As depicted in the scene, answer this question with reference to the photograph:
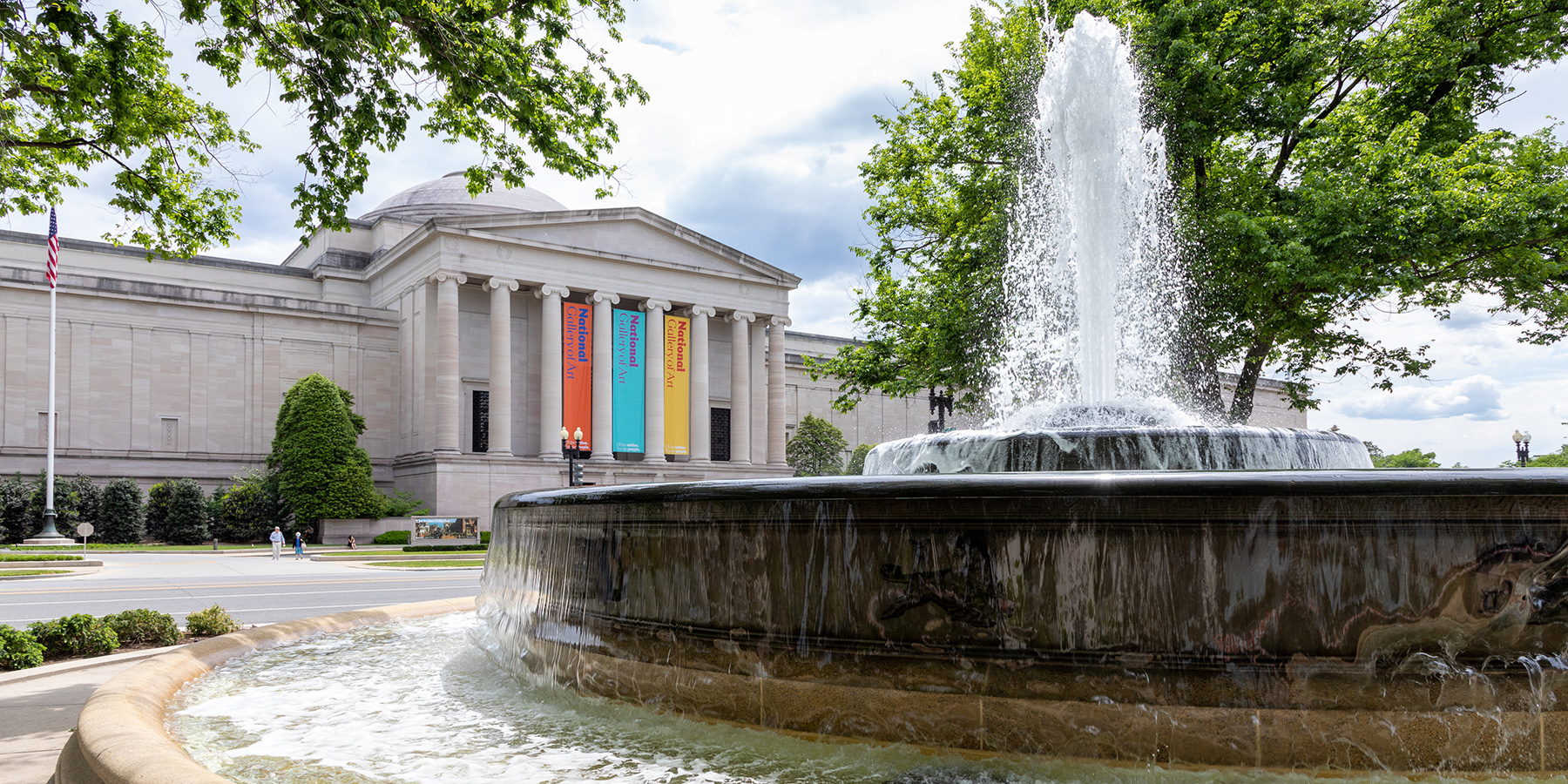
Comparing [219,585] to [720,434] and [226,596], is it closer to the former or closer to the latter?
[226,596]

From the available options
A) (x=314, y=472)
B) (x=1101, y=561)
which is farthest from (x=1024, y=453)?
(x=314, y=472)

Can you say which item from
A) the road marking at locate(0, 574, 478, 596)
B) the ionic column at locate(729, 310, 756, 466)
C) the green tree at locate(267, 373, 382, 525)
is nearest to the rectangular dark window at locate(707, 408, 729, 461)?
the ionic column at locate(729, 310, 756, 466)

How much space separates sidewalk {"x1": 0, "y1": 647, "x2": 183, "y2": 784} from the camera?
449cm

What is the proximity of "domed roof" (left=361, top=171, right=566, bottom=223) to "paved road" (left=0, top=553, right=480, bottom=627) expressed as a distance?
41506 mm

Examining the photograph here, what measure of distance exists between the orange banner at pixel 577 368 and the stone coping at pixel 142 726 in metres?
46.5

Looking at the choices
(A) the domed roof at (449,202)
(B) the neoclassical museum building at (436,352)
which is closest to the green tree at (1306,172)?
(B) the neoclassical museum building at (436,352)

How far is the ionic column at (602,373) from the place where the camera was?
53344 mm

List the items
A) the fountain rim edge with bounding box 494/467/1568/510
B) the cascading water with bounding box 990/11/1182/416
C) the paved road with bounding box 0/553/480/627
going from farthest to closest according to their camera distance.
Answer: the paved road with bounding box 0/553/480/627
the cascading water with bounding box 990/11/1182/416
the fountain rim edge with bounding box 494/467/1568/510

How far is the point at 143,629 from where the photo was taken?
911cm

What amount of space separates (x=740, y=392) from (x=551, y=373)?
12.7m

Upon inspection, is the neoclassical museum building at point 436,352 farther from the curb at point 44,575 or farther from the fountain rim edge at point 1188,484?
the fountain rim edge at point 1188,484

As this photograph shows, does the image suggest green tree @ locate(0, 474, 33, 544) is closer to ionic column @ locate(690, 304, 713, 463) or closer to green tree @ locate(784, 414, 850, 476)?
ionic column @ locate(690, 304, 713, 463)

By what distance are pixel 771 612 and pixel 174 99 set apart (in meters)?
10.9

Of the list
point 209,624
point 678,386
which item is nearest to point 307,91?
point 209,624
